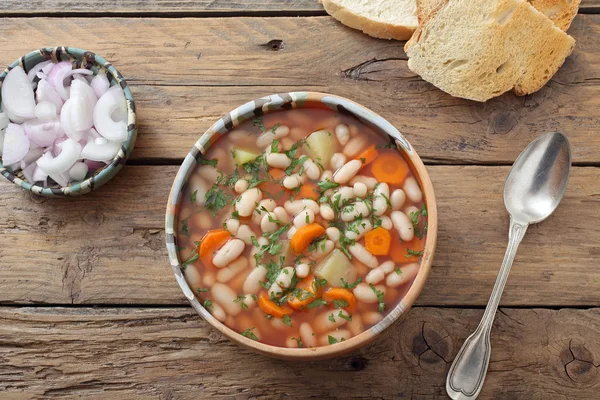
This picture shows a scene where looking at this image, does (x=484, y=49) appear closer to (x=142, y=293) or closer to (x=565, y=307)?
(x=565, y=307)

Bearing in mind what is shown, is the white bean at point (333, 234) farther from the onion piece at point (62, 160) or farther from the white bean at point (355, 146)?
the onion piece at point (62, 160)

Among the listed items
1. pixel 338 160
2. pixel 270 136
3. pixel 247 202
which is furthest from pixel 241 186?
pixel 338 160

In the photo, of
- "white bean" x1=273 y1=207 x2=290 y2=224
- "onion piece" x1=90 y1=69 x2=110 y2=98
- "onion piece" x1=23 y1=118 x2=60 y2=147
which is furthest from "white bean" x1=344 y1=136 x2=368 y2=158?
"onion piece" x1=23 y1=118 x2=60 y2=147

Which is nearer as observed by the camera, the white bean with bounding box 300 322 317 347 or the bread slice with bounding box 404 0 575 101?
the white bean with bounding box 300 322 317 347

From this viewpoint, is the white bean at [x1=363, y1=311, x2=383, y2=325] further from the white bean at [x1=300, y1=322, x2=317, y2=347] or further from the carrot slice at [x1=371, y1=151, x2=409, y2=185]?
the carrot slice at [x1=371, y1=151, x2=409, y2=185]

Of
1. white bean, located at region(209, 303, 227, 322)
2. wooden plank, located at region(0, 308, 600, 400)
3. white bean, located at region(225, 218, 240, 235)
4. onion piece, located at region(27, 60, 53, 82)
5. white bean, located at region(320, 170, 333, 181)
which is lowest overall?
wooden plank, located at region(0, 308, 600, 400)

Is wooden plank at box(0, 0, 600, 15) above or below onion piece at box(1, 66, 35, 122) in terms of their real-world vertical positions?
above

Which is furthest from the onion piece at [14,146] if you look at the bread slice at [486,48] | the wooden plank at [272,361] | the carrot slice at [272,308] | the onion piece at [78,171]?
the bread slice at [486,48]
